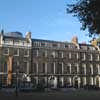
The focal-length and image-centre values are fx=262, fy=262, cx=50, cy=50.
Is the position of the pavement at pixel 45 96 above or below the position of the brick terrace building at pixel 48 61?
below

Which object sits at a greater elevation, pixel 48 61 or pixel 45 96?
pixel 48 61

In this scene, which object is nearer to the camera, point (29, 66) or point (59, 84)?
point (29, 66)

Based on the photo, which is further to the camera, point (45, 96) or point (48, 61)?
point (48, 61)

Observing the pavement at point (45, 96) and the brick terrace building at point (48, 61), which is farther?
the brick terrace building at point (48, 61)

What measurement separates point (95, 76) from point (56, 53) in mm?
16267

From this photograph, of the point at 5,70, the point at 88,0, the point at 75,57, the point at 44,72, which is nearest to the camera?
the point at 88,0

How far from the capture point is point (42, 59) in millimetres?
74625

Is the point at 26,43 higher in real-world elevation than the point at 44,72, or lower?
higher

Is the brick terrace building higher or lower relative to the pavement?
higher

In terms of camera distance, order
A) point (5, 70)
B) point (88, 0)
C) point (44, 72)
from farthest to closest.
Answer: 1. point (44, 72)
2. point (5, 70)
3. point (88, 0)

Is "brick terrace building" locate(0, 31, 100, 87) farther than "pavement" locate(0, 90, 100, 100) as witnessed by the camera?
Yes

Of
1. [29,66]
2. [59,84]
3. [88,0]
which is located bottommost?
[59,84]

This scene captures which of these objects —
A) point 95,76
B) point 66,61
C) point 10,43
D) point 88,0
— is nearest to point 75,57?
point 66,61

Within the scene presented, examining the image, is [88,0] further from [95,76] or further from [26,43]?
[95,76]
